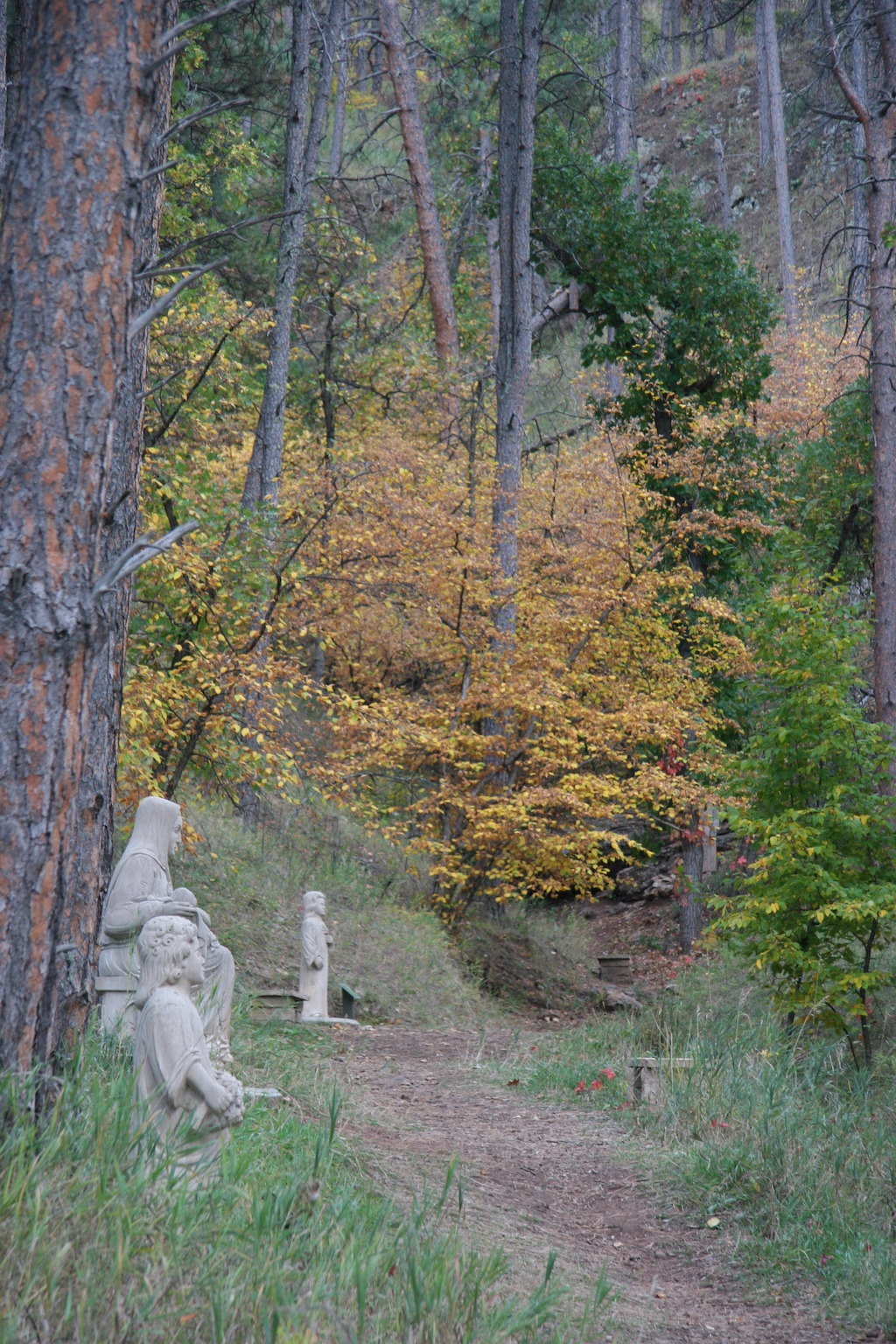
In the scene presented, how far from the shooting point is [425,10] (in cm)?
2788

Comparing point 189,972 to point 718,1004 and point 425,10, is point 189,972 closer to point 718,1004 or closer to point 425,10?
point 718,1004

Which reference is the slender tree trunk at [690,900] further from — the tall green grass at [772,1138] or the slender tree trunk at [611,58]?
the slender tree trunk at [611,58]

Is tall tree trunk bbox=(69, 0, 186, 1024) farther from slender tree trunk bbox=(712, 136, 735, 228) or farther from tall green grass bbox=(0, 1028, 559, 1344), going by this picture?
slender tree trunk bbox=(712, 136, 735, 228)

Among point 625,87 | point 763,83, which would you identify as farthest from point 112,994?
point 763,83

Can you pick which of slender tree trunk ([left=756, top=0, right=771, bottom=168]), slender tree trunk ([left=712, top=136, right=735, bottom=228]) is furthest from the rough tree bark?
slender tree trunk ([left=712, top=136, right=735, bottom=228])

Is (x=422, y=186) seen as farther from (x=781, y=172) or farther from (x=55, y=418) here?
(x=55, y=418)

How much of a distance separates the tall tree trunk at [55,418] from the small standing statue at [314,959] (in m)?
6.07

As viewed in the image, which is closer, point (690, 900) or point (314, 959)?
point (314, 959)

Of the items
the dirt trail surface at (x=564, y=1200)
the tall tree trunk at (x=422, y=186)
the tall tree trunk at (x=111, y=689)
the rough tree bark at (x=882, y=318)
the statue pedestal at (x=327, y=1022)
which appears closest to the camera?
the dirt trail surface at (x=564, y=1200)

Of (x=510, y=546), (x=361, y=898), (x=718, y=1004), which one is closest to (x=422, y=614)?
(x=510, y=546)

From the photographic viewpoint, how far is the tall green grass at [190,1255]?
8.61 feet

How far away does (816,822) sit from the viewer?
335 inches

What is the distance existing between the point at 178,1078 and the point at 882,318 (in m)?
11.6

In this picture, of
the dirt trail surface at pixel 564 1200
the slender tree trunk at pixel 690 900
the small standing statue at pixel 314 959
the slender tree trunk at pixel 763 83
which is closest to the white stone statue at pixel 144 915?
the dirt trail surface at pixel 564 1200
